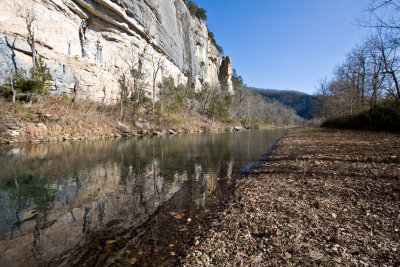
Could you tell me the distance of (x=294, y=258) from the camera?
2.28 metres

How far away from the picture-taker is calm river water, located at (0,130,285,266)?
2.80 metres

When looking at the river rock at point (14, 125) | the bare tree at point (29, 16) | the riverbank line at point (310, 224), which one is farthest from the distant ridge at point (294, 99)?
the riverbank line at point (310, 224)

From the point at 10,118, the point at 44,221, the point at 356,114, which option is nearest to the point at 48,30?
the point at 10,118

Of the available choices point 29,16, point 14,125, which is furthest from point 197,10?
point 14,125

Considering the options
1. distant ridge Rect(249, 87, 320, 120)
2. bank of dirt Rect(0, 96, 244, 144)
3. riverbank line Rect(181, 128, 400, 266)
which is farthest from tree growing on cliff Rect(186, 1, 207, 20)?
distant ridge Rect(249, 87, 320, 120)

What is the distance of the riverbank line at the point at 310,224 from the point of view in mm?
2305

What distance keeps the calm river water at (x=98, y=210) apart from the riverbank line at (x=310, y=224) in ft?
2.38

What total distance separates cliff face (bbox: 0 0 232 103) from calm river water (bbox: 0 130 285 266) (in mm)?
16124

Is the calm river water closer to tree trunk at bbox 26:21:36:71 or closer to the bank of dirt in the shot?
the bank of dirt

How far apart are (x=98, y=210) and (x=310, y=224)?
4.01 metres

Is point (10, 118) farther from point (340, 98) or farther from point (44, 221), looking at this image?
point (340, 98)

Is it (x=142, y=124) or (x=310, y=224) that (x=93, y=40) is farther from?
(x=310, y=224)

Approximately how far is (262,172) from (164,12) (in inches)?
1608

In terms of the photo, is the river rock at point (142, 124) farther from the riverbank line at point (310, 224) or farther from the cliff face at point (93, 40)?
the riverbank line at point (310, 224)
